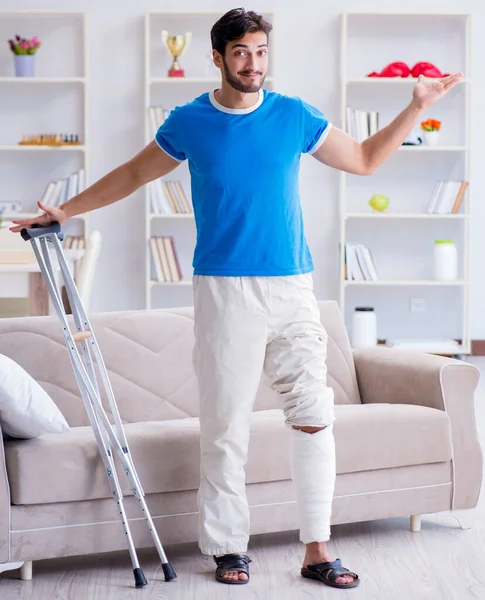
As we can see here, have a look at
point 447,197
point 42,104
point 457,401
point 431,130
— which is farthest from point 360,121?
point 457,401

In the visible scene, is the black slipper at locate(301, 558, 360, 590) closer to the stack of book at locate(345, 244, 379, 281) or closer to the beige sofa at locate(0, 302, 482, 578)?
the beige sofa at locate(0, 302, 482, 578)

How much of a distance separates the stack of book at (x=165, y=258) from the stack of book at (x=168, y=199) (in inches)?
7.5

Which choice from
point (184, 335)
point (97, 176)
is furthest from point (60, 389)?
point (97, 176)

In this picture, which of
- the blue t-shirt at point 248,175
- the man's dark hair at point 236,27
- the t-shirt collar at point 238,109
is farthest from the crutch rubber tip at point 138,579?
the man's dark hair at point 236,27

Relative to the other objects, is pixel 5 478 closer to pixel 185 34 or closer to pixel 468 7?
pixel 185 34

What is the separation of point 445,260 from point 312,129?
14.6 ft

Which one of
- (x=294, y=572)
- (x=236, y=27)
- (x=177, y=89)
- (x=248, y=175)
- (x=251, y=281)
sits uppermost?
(x=177, y=89)

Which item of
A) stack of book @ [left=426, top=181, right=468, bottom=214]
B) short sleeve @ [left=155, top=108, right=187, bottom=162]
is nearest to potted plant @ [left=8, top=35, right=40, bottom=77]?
stack of book @ [left=426, top=181, right=468, bottom=214]

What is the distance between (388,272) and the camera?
23.2 ft

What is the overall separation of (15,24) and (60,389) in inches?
179

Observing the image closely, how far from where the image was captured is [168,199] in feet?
22.0

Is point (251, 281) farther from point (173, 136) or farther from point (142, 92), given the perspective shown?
point (142, 92)

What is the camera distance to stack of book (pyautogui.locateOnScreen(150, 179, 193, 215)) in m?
6.68

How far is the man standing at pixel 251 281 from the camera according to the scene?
8.05 feet
